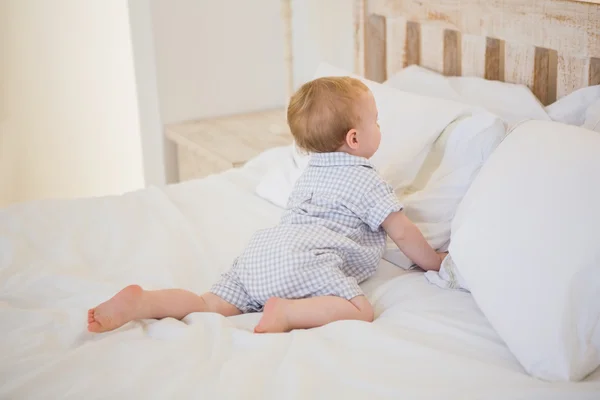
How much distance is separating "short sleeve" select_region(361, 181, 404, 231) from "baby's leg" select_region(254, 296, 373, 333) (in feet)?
0.68

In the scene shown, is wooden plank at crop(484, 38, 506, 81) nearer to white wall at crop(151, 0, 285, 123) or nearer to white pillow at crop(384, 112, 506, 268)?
white pillow at crop(384, 112, 506, 268)

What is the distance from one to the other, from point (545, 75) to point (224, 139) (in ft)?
4.22

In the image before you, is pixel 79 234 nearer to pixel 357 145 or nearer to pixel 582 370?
pixel 357 145

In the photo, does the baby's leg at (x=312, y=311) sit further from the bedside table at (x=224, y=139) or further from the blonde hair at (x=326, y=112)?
the bedside table at (x=224, y=139)

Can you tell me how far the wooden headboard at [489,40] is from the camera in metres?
1.70

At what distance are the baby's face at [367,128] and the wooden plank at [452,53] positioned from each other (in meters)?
0.59

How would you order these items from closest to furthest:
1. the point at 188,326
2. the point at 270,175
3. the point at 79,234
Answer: the point at 188,326
the point at 79,234
the point at 270,175

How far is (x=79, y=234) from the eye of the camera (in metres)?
1.78

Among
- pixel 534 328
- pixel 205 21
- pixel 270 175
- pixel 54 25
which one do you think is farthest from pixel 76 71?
pixel 534 328

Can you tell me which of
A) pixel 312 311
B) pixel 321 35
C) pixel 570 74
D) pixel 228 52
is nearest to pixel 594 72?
pixel 570 74

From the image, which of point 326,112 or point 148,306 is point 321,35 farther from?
point 148,306

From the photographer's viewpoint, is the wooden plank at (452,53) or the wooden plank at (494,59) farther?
the wooden plank at (452,53)

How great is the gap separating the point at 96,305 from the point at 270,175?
738 mm

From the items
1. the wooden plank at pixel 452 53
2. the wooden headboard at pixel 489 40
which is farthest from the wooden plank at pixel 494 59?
the wooden plank at pixel 452 53
